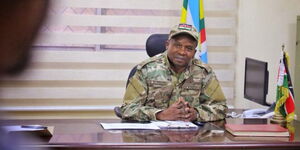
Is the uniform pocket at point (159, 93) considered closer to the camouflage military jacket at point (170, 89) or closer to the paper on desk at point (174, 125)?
the camouflage military jacket at point (170, 89)

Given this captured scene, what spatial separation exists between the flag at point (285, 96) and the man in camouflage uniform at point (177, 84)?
35cm

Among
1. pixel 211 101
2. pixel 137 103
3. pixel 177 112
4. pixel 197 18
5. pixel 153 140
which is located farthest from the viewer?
pixel 197 18

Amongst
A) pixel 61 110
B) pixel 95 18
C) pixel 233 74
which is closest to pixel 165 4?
pixel 95 18

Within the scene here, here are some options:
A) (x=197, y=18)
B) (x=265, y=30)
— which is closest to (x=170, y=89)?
(x=197, y=18)

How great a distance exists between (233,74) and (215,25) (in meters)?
0.47

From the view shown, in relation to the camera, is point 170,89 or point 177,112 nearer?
point 177,112

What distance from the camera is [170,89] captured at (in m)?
2.91

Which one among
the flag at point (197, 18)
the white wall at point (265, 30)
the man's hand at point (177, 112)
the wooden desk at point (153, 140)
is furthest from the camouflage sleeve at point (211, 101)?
the white wall at point (265, 30)

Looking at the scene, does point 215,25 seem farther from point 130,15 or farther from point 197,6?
point 130,15

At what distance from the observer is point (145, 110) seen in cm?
275

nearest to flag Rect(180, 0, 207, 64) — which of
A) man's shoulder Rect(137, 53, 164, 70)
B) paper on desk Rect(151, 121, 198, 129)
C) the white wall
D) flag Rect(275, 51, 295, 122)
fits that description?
the white wall

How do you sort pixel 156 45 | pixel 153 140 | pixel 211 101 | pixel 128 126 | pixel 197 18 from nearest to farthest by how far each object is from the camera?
pixel 153 140
pixel 128 126
pixel 211 101
pixel 156 45
pixel 197 18

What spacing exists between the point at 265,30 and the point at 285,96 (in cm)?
160

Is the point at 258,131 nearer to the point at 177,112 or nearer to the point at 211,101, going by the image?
the point at 177,112
